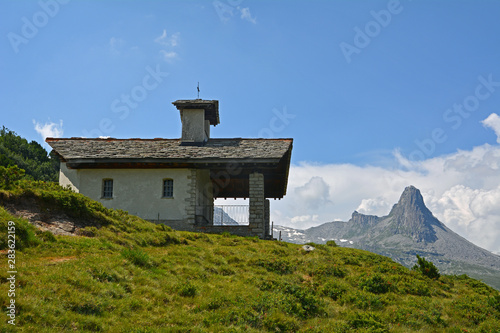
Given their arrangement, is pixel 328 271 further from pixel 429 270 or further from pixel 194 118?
pixel 194 118

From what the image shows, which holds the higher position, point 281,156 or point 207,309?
point 281,156

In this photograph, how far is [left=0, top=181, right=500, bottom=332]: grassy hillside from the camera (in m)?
10.2

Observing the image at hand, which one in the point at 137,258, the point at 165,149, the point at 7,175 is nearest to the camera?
the point at 137,258

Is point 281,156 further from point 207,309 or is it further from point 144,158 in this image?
point 207,309

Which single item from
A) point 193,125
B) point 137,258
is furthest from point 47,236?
point 193,125

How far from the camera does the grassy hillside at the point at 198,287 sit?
1021 cm

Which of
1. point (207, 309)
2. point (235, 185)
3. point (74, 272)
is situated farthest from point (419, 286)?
point (235, 185)

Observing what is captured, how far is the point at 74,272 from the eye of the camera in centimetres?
1145

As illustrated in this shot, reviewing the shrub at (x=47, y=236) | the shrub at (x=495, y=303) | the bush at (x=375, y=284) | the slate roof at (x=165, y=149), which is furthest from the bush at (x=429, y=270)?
the shrub at (x=47, y=236)

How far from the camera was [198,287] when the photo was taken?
13.0 m

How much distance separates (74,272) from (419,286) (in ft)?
40.0

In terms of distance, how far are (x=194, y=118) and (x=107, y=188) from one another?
7.81 metres

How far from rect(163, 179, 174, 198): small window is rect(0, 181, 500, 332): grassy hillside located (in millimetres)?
5999

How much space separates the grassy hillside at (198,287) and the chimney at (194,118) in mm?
11061
